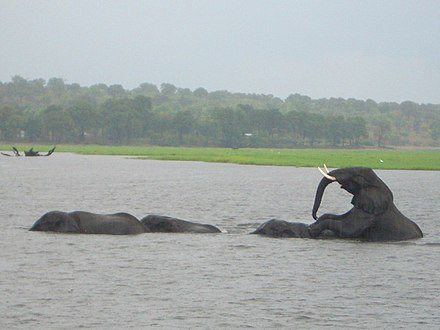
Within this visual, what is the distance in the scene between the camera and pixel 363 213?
21.5m

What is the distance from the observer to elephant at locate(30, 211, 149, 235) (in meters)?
21.9

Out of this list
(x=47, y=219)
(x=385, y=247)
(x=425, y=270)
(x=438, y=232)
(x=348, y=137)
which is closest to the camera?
(x=425, y=270)

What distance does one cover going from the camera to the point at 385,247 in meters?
20.7

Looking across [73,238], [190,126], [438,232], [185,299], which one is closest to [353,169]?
[438,232]

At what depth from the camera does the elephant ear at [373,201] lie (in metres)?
21.3

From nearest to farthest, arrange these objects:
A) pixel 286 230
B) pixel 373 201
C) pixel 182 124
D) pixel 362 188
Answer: pixel 373 201
pixel 362 188
pixel 286 230
pixel 182 124

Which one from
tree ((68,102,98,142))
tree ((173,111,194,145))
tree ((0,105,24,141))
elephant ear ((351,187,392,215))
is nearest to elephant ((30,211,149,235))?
elephant ear ((351,187,392,215))

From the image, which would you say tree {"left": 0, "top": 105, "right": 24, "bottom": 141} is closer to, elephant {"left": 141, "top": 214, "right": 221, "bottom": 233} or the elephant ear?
elephant {"left": 141, "top": 214, "right": 221, "bottom": 233}

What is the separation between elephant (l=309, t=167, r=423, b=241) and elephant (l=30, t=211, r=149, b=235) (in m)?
4.09

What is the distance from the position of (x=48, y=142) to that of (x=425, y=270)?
142834 mm

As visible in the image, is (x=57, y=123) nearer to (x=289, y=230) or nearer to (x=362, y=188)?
(x=289, y=230)

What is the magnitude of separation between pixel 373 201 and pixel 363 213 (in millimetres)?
381

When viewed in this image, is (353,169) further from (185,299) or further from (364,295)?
(185,299)

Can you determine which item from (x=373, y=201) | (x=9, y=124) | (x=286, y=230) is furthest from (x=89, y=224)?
(x=9, y=124)
